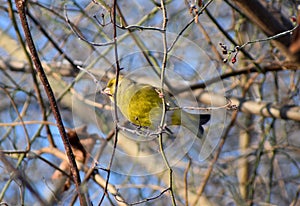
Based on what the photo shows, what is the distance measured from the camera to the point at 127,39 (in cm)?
184

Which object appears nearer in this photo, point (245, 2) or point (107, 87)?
point (107, 87)

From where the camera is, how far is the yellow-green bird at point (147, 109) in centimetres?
152

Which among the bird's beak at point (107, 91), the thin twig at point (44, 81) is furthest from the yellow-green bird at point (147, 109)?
the thin twig at point (44, 81)

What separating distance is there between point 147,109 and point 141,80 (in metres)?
0.17

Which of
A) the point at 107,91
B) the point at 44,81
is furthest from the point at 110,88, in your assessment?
the point at 44,81

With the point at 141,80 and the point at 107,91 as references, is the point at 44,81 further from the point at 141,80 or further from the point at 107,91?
the point at 141,80

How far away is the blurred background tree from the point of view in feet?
5.12

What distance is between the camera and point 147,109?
1.57m

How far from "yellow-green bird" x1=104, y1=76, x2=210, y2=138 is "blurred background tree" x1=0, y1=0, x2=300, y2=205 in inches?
1.3

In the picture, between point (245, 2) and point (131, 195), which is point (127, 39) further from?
point (131, 195)

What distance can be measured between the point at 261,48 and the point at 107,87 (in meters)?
1.51

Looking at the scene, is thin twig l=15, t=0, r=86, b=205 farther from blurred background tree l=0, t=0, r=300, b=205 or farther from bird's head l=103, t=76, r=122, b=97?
bird's head l=103, t=76, r=122, b=97

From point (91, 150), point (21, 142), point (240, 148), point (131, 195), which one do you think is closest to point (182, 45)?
point (91, 150)

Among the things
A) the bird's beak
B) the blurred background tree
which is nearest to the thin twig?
the blurred background tree
